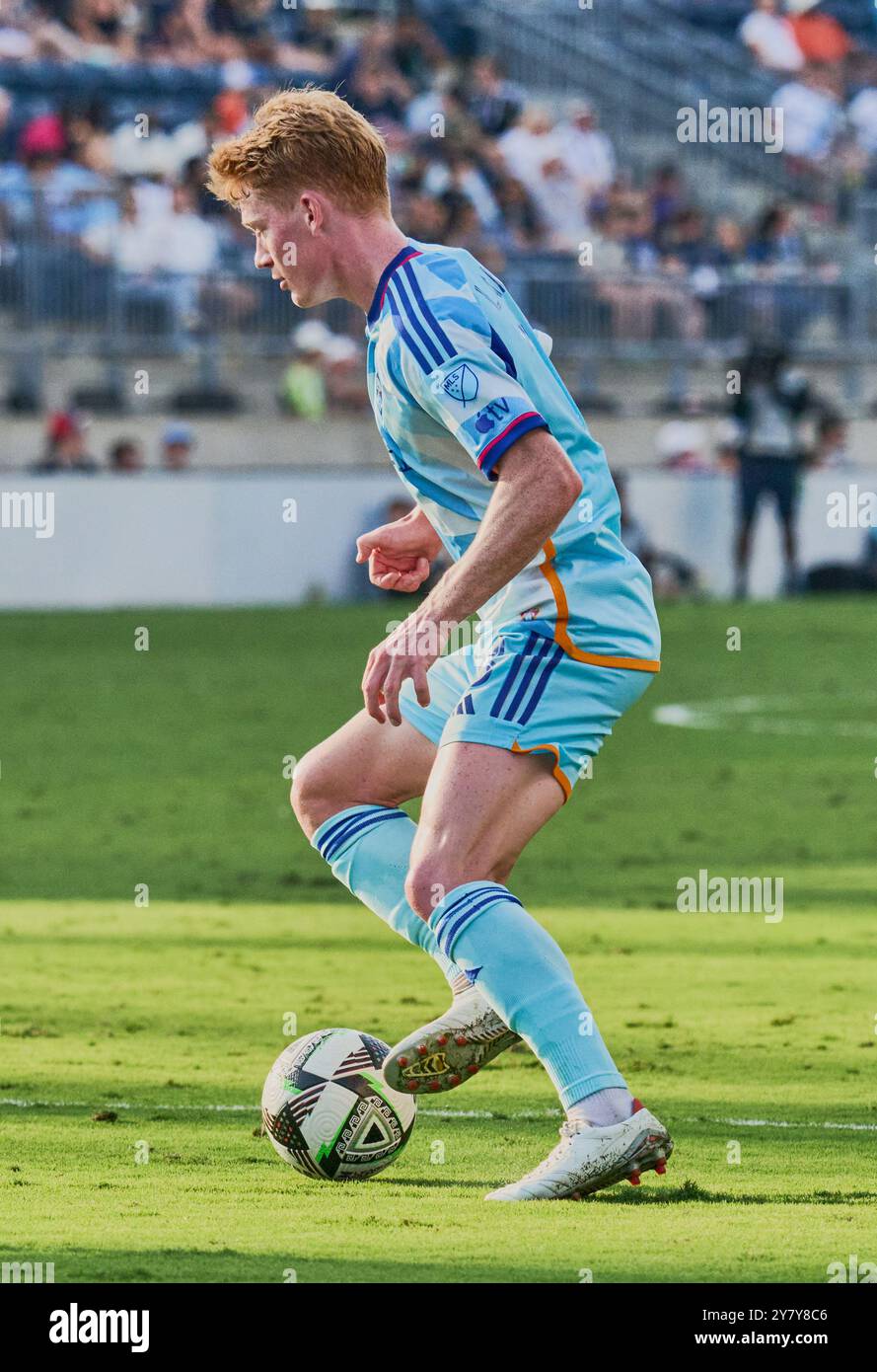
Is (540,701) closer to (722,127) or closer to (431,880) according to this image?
(431,880)

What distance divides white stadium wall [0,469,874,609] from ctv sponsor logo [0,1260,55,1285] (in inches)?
653

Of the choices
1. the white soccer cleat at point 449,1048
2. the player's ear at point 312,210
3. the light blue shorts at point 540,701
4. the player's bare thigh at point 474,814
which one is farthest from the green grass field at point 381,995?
the player's ear at point 312,210

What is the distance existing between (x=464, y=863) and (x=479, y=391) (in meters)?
0.93

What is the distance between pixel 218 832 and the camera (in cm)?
1108

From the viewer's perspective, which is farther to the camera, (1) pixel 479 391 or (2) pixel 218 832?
(2) pixel 218 832

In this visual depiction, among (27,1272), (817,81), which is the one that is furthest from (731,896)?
(817,81)

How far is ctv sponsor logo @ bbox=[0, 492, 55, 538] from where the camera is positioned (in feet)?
67.0

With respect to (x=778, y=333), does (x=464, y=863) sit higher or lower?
lower

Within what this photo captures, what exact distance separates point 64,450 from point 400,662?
16.5 metres

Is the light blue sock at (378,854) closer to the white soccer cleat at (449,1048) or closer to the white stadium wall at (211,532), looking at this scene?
the white soccer cleat at (449,1048)

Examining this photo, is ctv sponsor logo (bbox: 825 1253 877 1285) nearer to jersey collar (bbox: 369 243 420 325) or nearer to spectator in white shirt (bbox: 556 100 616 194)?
jersey collar (bbox: 369 243 420 325)

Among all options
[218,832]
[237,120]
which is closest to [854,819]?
[218,832]

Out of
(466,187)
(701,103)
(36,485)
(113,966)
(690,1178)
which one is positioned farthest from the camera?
(701,103)

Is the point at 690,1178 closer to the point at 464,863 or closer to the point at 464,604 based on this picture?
the point at 464,863
